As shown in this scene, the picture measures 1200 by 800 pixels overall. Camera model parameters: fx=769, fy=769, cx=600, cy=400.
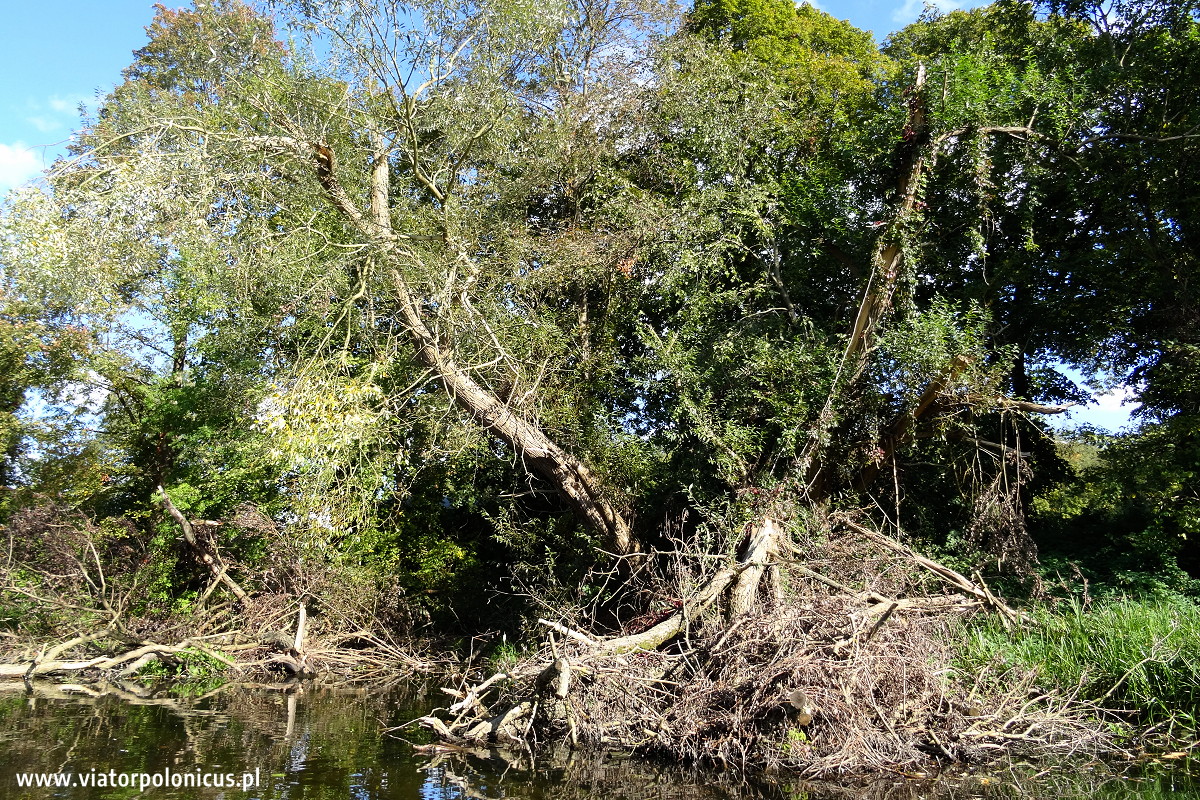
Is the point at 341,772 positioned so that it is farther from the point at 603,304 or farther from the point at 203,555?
the point at 603,304

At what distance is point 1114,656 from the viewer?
8008mm

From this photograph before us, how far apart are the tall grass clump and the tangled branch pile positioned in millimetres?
367

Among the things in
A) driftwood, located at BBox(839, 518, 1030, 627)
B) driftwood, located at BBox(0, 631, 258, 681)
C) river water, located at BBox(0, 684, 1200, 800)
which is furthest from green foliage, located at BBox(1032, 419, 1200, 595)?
driftwood, located at BBox(0, 631, 258, 681)

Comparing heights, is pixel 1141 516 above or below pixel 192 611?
above

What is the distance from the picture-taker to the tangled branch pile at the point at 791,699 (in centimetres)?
709

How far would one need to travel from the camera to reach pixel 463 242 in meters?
12.4

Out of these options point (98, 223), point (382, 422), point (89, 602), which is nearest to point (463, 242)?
point (382, 422)

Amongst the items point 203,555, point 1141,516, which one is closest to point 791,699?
point 1141,516

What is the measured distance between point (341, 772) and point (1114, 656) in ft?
25.4

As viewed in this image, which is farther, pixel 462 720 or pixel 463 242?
pixel 463 242

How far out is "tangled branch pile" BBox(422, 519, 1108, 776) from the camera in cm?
709

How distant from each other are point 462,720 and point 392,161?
11046mm

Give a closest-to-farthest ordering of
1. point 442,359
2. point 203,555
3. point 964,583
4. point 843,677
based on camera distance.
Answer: point 843,677
point 964,583
point 442,359
point 203,555

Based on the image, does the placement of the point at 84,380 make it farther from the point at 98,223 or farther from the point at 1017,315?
the point at 1017,315
